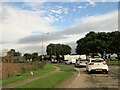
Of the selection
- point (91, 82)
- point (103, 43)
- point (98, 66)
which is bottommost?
point (91, 82)

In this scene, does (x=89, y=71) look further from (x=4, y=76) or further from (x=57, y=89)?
(x=57, y=89)

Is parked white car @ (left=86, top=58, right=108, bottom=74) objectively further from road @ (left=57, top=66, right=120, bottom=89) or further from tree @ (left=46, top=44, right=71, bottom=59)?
tree @ (left=46, top=44, right=71, bottom=59)

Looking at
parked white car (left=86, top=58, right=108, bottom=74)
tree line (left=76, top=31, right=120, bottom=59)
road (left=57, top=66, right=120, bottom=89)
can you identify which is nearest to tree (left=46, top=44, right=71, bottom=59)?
tree line (left=76, top=31, right=120, bottom=59)

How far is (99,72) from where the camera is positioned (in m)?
33.2

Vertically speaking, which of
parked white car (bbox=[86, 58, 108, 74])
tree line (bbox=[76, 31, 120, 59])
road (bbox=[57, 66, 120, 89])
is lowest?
road (bbox=[57, 66, 120, 89])

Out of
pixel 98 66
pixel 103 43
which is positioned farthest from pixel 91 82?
pixel 103 43

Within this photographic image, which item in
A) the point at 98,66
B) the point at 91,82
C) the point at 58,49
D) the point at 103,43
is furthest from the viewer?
the point at 58,49

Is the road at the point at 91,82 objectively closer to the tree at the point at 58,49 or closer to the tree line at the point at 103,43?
the tree line at the point at 103,43

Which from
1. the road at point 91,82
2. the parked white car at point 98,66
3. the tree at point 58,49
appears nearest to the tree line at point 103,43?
the tree at point 58,49

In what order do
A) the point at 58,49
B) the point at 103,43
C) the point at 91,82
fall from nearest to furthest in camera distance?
1. the point at 91,82
2. the point at 103,43
3. the point at 58,49

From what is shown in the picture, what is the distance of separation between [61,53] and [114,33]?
76.7 metres

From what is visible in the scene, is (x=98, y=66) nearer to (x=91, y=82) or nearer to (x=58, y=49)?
(x=91, y=82)

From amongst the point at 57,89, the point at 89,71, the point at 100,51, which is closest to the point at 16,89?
the point at 57,89

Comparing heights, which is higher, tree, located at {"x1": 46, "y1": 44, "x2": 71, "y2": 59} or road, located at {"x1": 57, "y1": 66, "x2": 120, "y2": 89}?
tree, located at {"x1": 46, "y1": 44, "x2": 71, "y2": 59}
